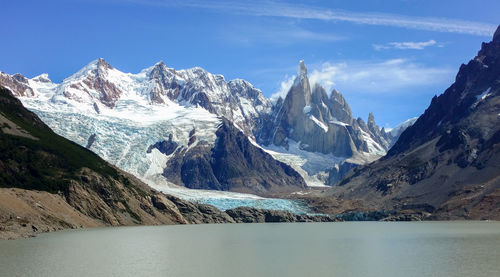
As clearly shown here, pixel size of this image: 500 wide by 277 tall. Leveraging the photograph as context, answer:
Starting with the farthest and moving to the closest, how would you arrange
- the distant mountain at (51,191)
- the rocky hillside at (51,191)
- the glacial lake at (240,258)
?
the distant mountain at (51,191) < the rocky hillside at (51,191) < the glacial lake at (240,258)

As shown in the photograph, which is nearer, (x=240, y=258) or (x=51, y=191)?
(x=240, y=258)

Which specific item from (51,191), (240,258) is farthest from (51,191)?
(240,258)

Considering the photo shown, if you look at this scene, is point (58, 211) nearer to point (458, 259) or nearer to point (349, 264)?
point (349, 264)

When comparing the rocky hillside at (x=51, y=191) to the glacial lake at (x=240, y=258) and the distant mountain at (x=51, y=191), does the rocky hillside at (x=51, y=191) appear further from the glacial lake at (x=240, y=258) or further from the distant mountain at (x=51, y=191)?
the glacial lake at (x=240, y=258)

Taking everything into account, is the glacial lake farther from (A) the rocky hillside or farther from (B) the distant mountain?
(B) the distant mountain

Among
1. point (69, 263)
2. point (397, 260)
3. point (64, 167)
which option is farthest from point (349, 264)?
point (64, 167)

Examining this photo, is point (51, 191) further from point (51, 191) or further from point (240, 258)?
point (240, 258)

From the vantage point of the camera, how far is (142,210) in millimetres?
195625

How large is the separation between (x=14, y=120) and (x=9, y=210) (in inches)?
3326

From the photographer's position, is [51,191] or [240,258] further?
[51,191]

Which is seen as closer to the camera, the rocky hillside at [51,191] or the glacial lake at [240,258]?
the glacial lake at [240,258]

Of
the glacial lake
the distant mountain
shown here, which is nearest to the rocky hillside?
the distant mountain

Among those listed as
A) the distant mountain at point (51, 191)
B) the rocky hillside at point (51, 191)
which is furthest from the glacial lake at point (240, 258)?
the distant mountain at point (51, 191)

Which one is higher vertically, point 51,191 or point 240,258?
point 51,191
